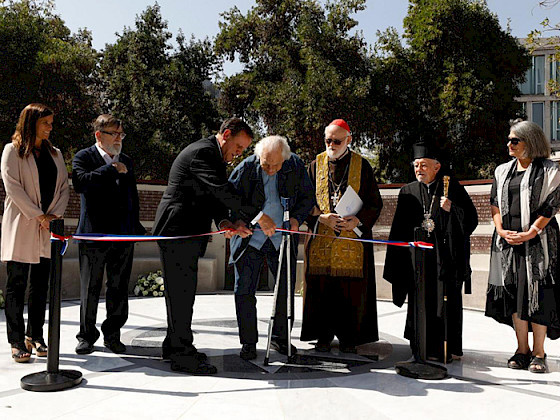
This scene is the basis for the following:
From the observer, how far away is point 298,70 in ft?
73.4

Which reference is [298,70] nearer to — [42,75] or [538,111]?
[42,75]

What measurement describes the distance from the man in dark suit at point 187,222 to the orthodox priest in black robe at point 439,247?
164cm

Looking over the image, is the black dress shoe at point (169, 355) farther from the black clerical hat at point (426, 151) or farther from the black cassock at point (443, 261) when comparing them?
the black clerical hat at point (426, 151)

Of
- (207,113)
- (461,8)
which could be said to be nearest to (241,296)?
(207,113)

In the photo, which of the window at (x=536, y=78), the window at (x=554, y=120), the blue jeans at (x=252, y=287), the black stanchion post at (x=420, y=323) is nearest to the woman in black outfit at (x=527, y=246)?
the black stanchion post at (x=420, y=323)

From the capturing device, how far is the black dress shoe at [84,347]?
470 cm

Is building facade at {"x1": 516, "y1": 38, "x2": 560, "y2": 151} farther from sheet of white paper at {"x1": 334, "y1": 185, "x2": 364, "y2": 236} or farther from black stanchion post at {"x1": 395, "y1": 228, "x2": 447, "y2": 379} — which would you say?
black stanchion post at {"x1": 395, "y1": 228, "x2": 447, "y2": 379}

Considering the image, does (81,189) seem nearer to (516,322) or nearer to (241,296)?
(241,296)

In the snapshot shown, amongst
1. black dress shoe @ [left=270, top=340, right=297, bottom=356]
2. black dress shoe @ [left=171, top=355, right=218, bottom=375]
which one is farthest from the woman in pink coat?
black dress shoe @ [left=270, top=340, right=297, bottom=356]

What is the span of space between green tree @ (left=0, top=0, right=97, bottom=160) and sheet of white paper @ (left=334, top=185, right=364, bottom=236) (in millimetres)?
17091

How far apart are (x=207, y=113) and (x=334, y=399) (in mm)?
21182

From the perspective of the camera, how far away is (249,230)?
451 cm

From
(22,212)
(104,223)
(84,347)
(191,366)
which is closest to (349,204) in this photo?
(191,366)

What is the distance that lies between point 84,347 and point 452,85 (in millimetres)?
19962
